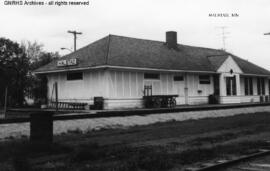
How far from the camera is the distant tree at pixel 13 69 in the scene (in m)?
39.8

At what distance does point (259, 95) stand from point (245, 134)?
31015 millimetres

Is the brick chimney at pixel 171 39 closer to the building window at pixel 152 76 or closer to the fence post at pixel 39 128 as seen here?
the building window at pixel 152 76

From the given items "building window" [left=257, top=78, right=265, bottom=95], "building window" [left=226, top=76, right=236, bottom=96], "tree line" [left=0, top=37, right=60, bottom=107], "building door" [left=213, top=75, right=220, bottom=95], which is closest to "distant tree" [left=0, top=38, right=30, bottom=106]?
"tree line" [left=0, top=37, right=60, bottom=107]

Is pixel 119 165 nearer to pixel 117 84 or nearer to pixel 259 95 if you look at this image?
pixel 117 84

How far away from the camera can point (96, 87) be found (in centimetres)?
2966

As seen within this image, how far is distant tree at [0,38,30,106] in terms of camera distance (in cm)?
3977

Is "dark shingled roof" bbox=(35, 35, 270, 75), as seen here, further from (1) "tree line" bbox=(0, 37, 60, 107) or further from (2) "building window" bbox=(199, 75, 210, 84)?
(1) "tree line" bbox=(0, 37, 60, 107)

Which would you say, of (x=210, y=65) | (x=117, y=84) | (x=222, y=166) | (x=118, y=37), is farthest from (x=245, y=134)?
Result: (x=210, y=65)

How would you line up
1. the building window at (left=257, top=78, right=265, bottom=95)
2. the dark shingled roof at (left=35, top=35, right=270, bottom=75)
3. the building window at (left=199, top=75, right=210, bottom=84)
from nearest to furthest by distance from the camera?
1. the dark shingled roof at (left=35, top=35, right=270, bottom=75)
2. the building window at (left=199, top=75, right=210, bottom=84)
3. the building window at (left=257, top=78, right=265, bottom=95)

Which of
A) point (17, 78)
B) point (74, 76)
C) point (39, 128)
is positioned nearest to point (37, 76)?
point (17, 78)

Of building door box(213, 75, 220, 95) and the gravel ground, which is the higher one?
building door box(213, 75, 220, 95)

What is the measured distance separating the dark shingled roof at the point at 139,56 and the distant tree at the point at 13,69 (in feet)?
21.9

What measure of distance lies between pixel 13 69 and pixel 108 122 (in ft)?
84.5

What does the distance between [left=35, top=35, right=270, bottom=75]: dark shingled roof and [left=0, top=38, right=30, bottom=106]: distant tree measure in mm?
6660
